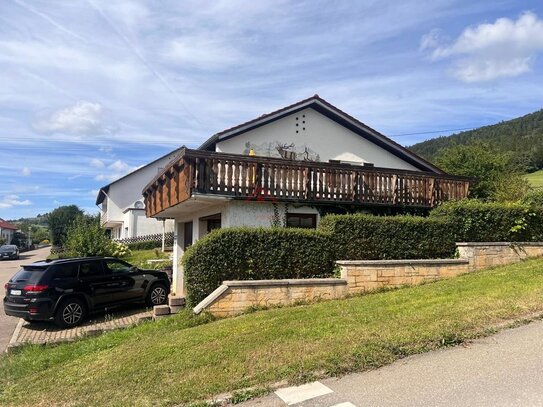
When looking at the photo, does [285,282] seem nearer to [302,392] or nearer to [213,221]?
[302,392]

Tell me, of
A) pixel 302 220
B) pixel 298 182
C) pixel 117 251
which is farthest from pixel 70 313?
pixel 117 251

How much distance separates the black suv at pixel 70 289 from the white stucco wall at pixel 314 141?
5.79 metres

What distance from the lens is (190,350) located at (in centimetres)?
684

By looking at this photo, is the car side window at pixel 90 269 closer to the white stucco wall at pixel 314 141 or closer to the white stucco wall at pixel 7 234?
the white stucco wall at pixel 314 141

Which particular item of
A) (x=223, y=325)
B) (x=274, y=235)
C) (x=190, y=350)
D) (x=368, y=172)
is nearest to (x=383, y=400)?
(x=190, y=350)

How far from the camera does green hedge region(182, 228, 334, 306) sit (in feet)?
32.9

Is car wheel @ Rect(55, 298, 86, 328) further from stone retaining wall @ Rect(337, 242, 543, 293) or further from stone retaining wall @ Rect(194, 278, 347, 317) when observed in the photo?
stone retaining wall @ Rect(337, 242, 543, 293)

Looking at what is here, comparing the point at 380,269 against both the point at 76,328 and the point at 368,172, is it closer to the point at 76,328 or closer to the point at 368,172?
the point at 368,172

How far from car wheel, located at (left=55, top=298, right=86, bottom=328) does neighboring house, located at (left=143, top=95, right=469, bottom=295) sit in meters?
3.63

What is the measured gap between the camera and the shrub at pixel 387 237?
36.6 ft

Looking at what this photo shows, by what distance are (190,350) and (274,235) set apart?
4100 mm

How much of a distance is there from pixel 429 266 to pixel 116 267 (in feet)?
28.4

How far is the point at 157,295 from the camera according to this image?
14500 millimetres

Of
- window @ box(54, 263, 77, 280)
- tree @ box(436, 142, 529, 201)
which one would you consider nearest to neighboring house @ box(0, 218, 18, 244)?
tree @ box(436, 142, 529, 201)
